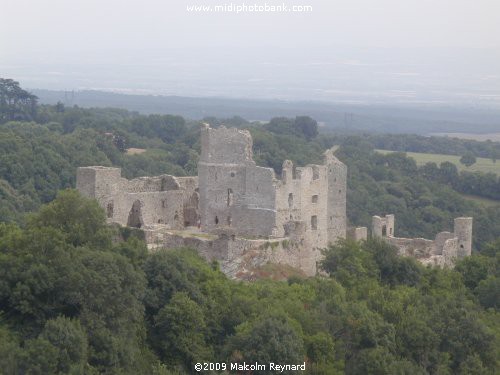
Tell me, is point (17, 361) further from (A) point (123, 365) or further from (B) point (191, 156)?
(B) point (191, 156)

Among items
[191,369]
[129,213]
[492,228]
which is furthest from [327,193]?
[492,228]

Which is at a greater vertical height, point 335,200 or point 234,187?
point 234,187

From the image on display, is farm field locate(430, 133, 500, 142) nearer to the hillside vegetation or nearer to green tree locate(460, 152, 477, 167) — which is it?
green tree locate(460, 152, 477, 167)

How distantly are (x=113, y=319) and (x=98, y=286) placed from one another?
2.74ft

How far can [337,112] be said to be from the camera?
185375 millimetres

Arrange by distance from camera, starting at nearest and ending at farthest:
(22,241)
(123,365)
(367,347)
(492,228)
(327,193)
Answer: (123,365), (22,241), (367,347), (327,193), (492,228)

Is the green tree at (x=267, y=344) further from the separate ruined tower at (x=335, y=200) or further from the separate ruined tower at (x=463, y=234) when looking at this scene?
the separate ruined tower at (x=463, y=234)

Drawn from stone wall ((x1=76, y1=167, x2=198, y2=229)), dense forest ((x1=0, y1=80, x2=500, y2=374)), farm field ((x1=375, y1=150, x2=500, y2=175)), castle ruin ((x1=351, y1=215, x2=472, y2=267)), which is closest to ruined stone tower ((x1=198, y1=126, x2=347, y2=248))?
stone wall ((x1=76, y1=167, x2=198, y2=229))

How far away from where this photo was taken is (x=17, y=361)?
90.7 feet

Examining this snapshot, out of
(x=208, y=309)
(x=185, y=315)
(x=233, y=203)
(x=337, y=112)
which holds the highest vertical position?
(x=233, y=203)

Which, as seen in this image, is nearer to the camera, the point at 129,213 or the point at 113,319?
the point at 113,319

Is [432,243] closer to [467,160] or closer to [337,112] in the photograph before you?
[467,160]

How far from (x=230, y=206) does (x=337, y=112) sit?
144 meters

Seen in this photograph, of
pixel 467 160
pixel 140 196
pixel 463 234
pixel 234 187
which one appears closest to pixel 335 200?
pixel 234 187
